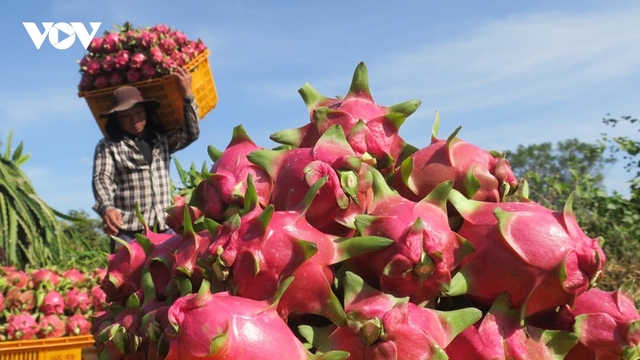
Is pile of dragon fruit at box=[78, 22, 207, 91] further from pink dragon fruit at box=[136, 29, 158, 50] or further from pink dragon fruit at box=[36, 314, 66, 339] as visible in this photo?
pink dragon fruit at box=[36, 314, 66, 339]

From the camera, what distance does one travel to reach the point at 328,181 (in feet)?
3.28

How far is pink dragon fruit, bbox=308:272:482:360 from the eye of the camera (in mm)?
859

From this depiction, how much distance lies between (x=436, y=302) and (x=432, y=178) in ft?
0.85

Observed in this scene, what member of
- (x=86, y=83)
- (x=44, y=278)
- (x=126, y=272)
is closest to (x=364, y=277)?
(x=126, y=272)

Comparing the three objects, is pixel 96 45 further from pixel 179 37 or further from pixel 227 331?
pixel 227 331

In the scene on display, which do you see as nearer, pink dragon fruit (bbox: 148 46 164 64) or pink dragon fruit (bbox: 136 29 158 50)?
pink dragon fruit (bbox: 148 46 164 64)

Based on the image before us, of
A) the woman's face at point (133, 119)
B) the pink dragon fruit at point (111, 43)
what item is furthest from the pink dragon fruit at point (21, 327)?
the pink dragon fruit at point (111, 43)

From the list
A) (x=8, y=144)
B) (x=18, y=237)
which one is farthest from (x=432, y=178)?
(x=8, y=144)

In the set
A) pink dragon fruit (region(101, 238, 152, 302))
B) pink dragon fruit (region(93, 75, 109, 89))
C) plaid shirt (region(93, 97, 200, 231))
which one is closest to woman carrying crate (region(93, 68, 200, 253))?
plaid shirt (region(93, 97, 200, 231))

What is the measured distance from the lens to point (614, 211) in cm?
364

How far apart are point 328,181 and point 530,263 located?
1.11 ft

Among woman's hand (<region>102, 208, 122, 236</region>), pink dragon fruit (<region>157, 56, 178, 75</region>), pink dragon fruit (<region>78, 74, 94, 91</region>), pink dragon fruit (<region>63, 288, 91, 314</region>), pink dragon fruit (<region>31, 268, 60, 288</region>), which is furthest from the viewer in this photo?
pink dragon fruit (<region>78, 74, 94, 91</region>)

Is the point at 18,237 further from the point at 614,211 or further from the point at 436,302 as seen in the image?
the point at 436,302

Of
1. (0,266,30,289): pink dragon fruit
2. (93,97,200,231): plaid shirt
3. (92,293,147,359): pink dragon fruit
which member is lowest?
(0,266,30,289): pink dragon fruit
